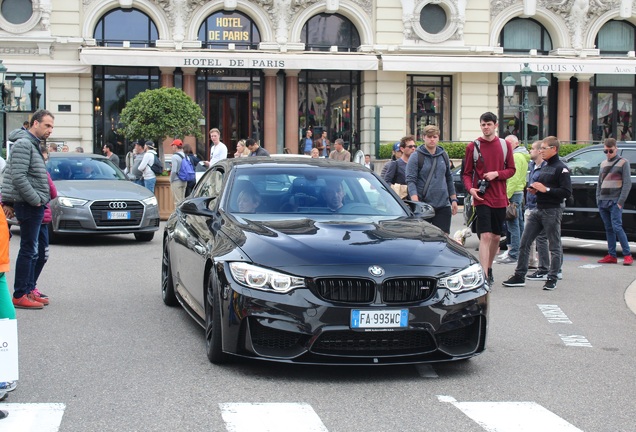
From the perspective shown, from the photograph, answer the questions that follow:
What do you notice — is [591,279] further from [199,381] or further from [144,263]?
[199,381]

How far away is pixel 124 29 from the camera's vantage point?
34406 millimetres

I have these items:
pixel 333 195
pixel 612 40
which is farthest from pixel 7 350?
pixel 612 40

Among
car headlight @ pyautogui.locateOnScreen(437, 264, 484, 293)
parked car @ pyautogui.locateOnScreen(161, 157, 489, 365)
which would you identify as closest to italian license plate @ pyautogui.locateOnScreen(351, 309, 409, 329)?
parked car @ pyautogui.locateOnScreen(161, 157, 489, 365)

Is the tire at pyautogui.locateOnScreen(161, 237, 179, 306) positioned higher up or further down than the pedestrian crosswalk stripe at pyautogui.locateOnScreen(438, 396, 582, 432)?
higher up

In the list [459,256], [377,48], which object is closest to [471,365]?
[459,256]

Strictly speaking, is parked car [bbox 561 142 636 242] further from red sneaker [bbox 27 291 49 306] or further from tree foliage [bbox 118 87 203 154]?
tree foliage [bbox 118 87 203 154]

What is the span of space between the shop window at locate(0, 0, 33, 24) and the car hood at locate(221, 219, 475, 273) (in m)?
28.1

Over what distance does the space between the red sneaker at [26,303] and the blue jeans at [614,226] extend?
8.81 metres

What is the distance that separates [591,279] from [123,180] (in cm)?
877

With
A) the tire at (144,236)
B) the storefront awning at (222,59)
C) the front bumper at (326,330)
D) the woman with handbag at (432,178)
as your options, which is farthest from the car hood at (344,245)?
the storefront awning at (222,59)

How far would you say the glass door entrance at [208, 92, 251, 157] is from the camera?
115ft

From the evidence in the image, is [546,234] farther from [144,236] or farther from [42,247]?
[144,236]

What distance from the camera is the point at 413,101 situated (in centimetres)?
3622

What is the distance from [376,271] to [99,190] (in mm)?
11057
